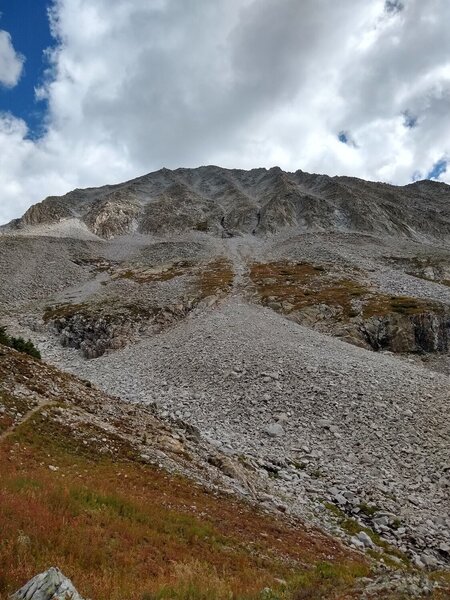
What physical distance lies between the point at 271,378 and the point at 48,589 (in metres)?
27.8

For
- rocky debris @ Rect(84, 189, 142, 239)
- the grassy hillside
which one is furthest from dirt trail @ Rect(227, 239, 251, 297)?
the grassy hillside

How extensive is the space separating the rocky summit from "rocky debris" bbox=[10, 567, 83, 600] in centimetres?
13

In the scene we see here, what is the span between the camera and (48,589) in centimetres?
773

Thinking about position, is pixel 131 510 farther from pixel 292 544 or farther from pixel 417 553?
pixel 417 553

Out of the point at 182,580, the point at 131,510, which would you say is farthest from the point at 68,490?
the point at 182,580

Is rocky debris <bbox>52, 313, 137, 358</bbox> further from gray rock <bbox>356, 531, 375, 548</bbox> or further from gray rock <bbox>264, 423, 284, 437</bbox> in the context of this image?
gray rock <bbox>356, 531, 375, 548</bbox>

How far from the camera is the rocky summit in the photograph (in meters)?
19.3

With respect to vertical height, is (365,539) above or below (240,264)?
below

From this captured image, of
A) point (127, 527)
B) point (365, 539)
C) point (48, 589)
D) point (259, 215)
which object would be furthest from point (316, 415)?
point (259, 215)

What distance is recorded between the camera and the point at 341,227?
502 feet

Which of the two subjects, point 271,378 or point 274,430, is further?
point 271,378

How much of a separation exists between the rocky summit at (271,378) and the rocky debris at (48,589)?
0.44 feet

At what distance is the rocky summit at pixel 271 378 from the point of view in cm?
1934

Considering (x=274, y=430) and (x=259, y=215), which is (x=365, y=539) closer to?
(x=274, y=430)
